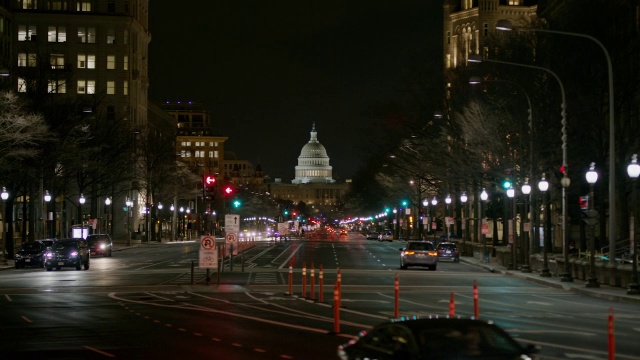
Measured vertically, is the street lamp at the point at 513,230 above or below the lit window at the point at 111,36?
below

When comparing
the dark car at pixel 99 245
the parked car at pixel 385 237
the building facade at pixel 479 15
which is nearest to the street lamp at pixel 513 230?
the dark car at pixel 99 245

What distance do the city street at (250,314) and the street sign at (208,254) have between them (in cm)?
92

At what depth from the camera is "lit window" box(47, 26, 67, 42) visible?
413ft

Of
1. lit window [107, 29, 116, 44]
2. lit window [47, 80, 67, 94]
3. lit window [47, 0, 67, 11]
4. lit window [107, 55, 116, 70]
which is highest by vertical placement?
lit window [47, 0, 67, 11]

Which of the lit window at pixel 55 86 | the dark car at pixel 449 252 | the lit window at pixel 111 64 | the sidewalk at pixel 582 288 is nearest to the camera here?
the sidewalk at pixel 582 288

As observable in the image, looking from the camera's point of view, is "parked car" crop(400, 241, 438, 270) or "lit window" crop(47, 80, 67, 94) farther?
"lit window" crop(47, 80, 67, 94)

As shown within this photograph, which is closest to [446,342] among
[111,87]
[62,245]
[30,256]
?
[62,245]

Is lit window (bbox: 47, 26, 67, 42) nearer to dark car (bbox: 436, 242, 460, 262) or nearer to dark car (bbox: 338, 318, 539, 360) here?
dark car (bbox: 436, 242, 460, 262)

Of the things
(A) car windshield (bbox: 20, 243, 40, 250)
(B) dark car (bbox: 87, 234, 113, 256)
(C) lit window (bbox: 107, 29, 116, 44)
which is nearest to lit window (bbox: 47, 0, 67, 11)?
(C) lit window (bbox: 107, 29, 116, 44)

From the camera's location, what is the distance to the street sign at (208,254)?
123 ft

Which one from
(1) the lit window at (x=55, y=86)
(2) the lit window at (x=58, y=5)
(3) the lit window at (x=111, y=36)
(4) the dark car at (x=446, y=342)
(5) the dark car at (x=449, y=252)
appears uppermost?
(2) the lit window at (x=58, y=5)

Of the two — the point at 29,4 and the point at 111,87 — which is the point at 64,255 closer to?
the point at 111,87

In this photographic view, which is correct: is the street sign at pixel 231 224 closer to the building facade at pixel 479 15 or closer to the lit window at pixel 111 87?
the lit window at pixel 111 87

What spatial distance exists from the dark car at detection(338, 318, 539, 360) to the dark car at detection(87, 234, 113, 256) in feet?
213
